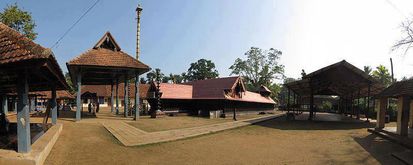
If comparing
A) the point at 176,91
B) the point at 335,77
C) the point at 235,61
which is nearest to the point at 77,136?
the point at 176,91

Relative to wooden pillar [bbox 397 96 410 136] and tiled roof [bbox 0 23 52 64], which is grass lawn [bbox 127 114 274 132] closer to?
tiled roof [bbox 0 23 52 64]

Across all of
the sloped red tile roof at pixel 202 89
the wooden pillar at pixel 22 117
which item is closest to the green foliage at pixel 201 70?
the sloped red tile roof at pixel 202 89

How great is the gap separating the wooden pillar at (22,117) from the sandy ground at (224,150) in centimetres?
116

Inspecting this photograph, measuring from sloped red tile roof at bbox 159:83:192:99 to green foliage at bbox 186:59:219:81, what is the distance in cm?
6347

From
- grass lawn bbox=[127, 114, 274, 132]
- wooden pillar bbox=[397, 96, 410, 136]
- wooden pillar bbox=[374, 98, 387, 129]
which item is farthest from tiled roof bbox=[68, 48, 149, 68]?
wooden pillar bbox=[397, 96, 410, 136]

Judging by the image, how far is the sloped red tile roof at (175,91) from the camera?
27681 millimetres

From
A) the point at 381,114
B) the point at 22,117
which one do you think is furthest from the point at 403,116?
the point at 22,117

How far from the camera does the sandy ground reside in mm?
9188

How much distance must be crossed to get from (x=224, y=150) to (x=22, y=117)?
688cm

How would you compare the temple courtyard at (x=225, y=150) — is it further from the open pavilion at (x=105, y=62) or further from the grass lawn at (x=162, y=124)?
the open pavilion at (x=105, y=62)

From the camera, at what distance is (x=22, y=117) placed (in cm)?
715

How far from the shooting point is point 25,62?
6230 mm

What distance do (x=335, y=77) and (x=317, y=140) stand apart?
34.5ft

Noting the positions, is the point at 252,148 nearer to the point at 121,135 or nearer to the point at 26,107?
the point at 121,135
